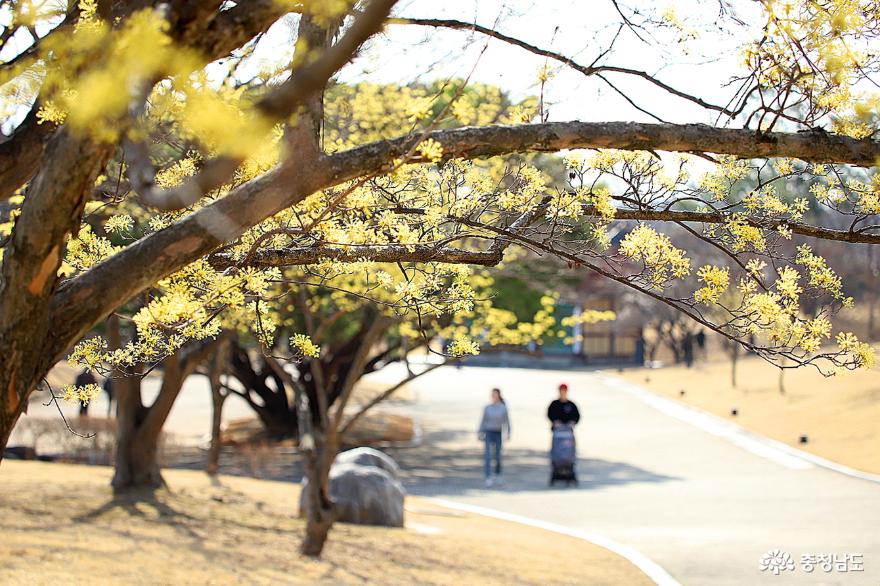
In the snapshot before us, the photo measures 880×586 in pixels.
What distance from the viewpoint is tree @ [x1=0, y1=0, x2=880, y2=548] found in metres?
2.90

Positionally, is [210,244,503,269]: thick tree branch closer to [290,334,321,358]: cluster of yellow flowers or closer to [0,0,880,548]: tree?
[0,0,880,548]: tree

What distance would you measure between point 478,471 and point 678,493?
5047 mm

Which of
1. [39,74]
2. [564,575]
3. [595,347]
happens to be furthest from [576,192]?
[595,347]

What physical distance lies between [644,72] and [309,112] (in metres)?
2.28

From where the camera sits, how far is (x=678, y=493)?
14.1 meters

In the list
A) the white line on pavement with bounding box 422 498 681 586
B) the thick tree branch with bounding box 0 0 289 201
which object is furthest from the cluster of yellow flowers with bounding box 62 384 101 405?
the white line on pavement with bounding box 422 498 681 586

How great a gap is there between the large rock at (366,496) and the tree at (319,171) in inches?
264

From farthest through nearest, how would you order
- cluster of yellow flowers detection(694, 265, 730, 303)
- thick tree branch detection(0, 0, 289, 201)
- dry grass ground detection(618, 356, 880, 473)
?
dry grass ground detection(618, 356, 880, 473)
cluster of yellow flowers detection(694, 265, 730, 303)
thick tree branch detection(0, 0, 289, 201)

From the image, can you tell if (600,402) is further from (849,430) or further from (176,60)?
(176,60)

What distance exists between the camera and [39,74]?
479 cm

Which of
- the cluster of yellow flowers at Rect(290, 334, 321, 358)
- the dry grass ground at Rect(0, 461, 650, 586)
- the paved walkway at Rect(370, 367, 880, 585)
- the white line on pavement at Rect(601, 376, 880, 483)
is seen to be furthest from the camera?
the white line on pavement at Rect(601, 376, 880, 483)

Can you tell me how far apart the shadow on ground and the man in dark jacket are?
42.3 inches

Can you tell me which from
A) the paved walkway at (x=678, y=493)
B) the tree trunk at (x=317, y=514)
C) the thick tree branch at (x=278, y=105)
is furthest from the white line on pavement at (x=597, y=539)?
the thick tree branch at (x=278, y=105)

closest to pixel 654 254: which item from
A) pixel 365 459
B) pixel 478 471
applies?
pixel 365 459
